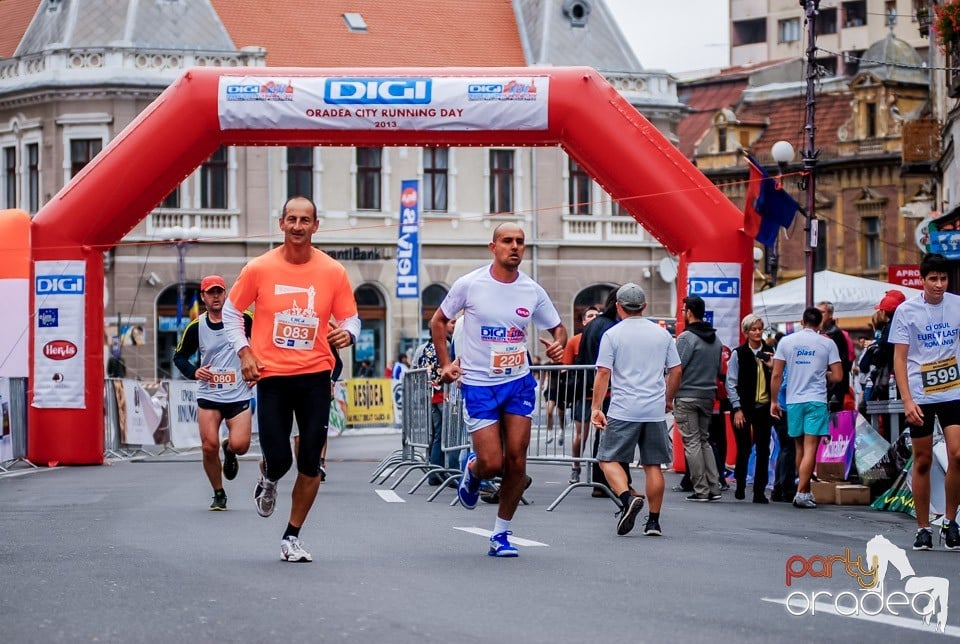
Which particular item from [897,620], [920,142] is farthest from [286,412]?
[920,142]

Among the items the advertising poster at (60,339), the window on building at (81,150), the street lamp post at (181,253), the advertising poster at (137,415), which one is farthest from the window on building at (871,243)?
the advertising poster at (60,339)

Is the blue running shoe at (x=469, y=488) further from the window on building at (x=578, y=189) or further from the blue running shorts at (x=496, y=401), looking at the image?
the window on building at (x=578, y=189)

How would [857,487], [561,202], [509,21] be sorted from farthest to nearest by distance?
[509,21] → [561,202] → [857,487]

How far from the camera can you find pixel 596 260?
2087 inches

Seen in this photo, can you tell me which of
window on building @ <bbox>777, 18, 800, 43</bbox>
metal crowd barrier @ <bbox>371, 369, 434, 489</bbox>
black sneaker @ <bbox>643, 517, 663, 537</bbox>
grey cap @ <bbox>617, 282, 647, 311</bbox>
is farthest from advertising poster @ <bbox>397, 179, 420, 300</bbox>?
window on building @ <bbox>777, 18, 800, 43</bbox>

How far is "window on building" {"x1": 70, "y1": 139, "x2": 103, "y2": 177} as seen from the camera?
4916cm

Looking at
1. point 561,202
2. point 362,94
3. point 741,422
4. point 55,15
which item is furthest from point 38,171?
point 741,422

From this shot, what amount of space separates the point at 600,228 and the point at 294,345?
43.2 metres

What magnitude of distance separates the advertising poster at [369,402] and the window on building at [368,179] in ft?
43.9

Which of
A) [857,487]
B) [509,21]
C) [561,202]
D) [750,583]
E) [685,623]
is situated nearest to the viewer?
[685,623]

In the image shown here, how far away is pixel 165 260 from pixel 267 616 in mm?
41412

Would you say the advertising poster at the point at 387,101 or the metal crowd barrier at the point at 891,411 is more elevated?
Answer: the advertising poster at the point at 387,101

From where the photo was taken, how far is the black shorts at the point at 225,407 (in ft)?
48.7

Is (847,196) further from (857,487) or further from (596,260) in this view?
(857,487)
